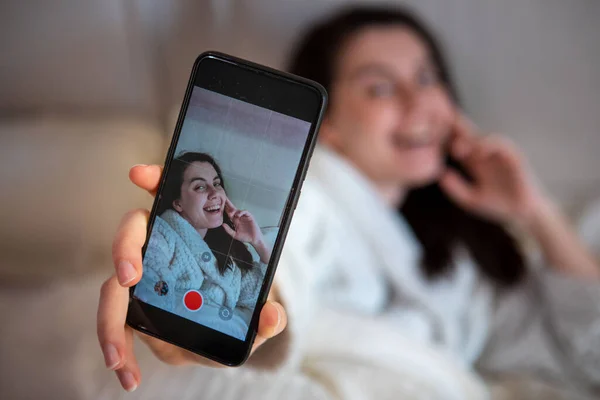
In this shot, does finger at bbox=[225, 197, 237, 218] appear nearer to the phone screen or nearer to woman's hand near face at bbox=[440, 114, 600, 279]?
the phone screen

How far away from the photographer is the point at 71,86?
0.44m

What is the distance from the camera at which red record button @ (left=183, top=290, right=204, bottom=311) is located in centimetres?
27

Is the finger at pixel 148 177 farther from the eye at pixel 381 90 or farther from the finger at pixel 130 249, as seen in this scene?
→ the eye at pixel 381 90

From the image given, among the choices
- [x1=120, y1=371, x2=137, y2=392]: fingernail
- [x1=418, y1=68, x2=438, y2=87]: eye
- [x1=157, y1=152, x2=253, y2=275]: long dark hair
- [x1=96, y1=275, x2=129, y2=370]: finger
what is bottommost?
[x1=120, y1=371, x2=137, y2=392]: fingernail

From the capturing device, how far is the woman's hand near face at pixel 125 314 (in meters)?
0.27

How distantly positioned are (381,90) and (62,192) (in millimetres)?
305

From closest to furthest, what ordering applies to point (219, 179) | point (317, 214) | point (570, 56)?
point (219, 179)
point (317, 214)
point (570, 56)

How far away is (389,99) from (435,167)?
5.6 inches

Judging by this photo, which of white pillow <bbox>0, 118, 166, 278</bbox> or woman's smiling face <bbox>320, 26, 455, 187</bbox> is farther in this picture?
woman's smiling face <bbox>320, 26, 455, 187</bbox>

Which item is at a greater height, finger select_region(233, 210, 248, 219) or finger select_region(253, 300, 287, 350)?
finger select_region(233, 210, 248, 219)

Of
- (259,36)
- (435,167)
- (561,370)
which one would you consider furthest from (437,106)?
(561,370)

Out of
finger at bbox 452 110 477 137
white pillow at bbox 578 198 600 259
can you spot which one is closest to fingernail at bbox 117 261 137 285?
finger at bbox 452 110 477 137

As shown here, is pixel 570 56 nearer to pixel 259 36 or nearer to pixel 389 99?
pixel 389 99

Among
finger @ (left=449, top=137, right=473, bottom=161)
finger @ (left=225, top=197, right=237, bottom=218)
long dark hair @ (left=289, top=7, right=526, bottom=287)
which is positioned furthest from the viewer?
finger @ (left=449, top=137, right=473, bottom=161)
